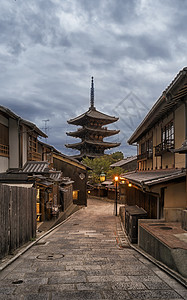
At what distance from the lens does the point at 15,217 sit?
8969 mm

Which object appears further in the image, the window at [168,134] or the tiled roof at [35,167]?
the tiled roof at [35,167]

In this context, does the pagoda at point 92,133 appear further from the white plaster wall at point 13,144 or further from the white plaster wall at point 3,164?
the white plaster wall at point 3,164

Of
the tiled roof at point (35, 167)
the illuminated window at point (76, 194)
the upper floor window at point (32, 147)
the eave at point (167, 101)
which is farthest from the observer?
the illuminated window at point (76, 194)

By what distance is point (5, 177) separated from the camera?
57.0 ft

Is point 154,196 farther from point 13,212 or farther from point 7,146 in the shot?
point 7,146

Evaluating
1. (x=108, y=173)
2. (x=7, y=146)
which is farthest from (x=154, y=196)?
(x=108, y=173)

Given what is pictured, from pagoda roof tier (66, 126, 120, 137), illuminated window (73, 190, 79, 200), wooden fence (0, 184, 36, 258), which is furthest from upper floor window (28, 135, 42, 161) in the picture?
pagoda roof tier (66, 126, 120, 137)

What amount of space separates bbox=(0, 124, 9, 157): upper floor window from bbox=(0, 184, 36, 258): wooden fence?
6811 mm

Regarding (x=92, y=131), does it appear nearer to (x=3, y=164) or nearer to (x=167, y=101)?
(x=3, y=164)

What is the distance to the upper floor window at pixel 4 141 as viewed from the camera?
17.2m

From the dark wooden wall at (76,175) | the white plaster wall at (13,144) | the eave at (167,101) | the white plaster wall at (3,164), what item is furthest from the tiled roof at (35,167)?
the dark wooden wall at (76,175)

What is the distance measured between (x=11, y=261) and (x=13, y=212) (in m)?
1.63

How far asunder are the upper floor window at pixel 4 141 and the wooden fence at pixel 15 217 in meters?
6.81

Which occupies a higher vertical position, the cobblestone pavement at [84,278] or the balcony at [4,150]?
the balcony at [4,150]
